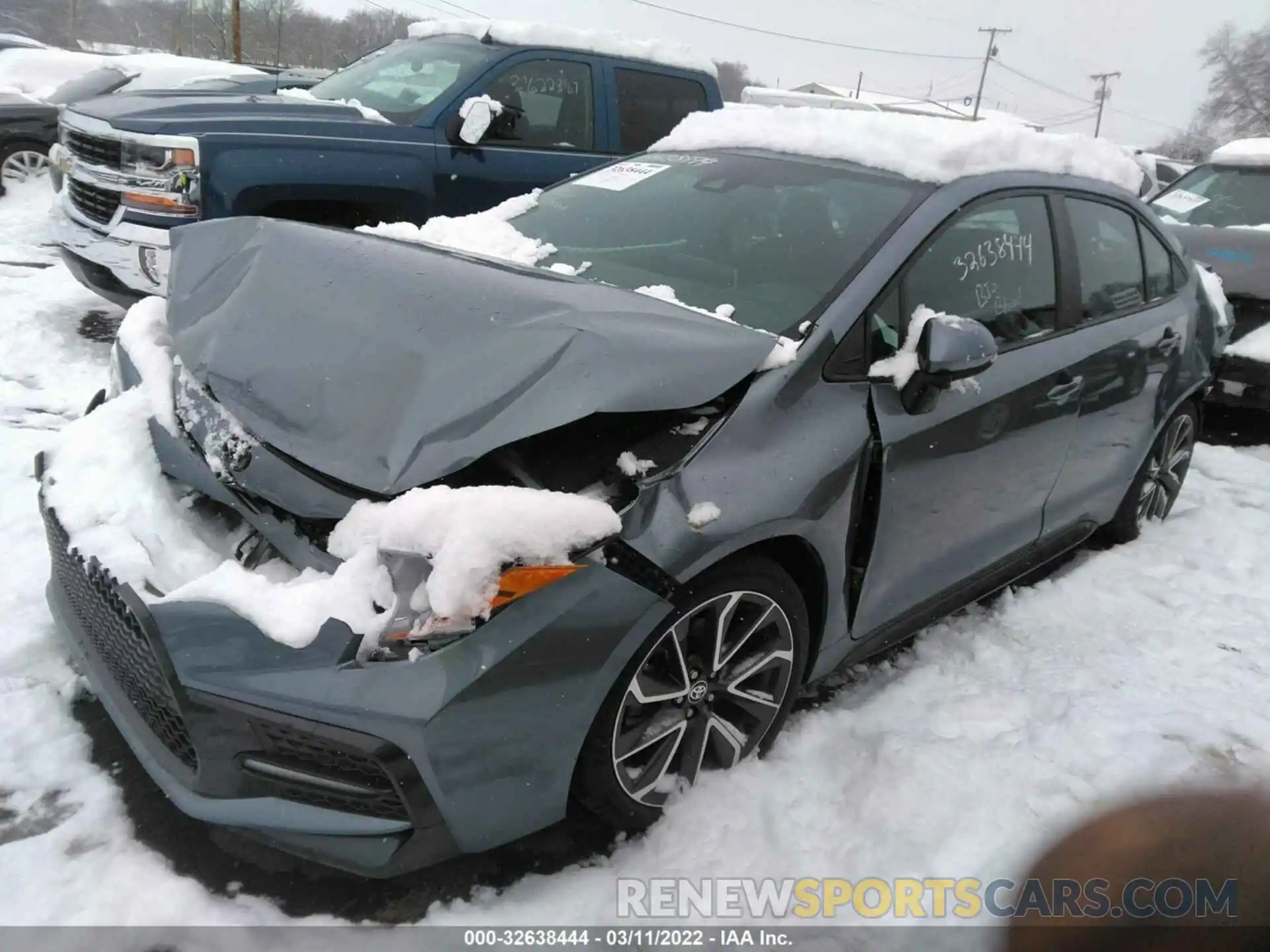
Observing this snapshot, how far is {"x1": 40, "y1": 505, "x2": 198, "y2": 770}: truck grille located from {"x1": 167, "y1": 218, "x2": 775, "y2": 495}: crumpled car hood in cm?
48

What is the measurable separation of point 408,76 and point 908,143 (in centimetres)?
413

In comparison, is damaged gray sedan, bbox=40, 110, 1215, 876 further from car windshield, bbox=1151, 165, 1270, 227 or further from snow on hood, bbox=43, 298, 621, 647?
car windshield, bbox=1151, 165, 1270, 227

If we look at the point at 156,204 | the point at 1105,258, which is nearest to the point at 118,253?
the point at 156,204

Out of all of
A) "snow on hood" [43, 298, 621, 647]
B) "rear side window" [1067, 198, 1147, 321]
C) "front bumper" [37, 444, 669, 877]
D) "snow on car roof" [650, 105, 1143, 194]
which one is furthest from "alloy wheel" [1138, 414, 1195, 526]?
"snow on hood" [43, 298, 621, 647]

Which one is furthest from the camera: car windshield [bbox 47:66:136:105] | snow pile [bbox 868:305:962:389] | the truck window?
car windshield [bbox 47:66:136:105]

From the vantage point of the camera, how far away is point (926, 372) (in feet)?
8.24

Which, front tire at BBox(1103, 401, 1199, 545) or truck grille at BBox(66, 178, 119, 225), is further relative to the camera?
truck grille at BBox(66, 178, 119, 225)

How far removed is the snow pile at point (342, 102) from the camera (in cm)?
551

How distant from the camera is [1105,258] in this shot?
355 centimetres

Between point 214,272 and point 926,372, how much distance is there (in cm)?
209

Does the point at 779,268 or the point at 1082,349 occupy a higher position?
the point at 779,268

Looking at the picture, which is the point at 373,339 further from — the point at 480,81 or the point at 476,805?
the point at 480,81

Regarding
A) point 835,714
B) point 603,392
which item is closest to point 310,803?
point 603,392

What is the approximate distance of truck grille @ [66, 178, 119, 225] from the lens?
5.18 metres
